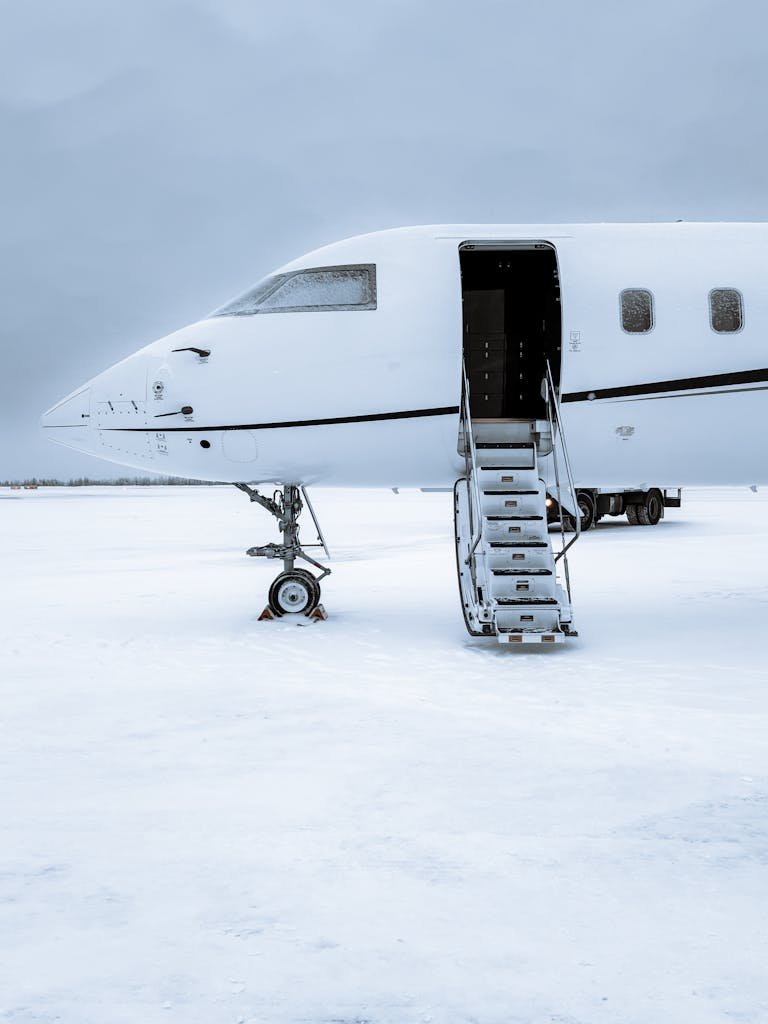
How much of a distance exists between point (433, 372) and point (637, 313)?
249 centimetres

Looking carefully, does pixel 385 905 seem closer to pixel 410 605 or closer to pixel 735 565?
pixel 410 605

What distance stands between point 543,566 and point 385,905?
20.1 feet

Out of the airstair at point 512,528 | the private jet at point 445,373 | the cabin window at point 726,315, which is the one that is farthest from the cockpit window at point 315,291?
the cabin window at point 726,315

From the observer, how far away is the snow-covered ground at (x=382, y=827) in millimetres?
2967

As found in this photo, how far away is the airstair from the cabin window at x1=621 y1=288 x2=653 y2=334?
1.08 metres

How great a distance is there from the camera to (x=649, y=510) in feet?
92.8

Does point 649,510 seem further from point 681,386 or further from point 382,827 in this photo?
point 382,827

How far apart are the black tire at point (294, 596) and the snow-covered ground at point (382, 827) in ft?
3.25

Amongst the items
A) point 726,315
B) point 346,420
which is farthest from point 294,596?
point 726,315

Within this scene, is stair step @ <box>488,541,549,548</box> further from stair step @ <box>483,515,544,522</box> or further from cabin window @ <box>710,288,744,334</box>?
cabin window @ <box>710,288,744,334</box>

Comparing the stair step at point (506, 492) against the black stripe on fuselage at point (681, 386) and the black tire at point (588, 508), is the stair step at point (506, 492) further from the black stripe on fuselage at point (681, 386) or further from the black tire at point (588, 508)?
the black tire at point (588, 508)

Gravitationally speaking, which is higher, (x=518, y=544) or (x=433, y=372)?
(x=433, y=372)

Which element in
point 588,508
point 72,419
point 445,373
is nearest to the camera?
point 445,373

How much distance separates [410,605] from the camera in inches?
482
